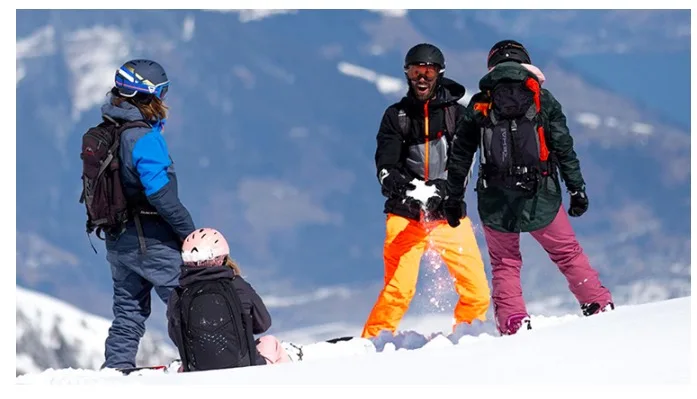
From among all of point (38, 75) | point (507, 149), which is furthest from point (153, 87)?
point (38, 75)

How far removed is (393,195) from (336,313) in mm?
74460

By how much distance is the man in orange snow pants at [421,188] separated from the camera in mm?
8195

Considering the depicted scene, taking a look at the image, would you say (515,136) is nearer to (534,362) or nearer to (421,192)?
(421,192)

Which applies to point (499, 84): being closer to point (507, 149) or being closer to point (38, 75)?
point (507, 149)

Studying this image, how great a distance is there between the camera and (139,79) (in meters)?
7.72

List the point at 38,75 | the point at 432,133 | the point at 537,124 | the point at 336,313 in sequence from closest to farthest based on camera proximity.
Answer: the point at 537,124
the point at 432,133
the point at 336,313
the point at 38,75

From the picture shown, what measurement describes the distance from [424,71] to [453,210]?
969 millimetres

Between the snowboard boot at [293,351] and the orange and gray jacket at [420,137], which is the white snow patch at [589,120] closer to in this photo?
the orange and gray jacket at [420,137]

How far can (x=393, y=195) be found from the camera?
8273mm

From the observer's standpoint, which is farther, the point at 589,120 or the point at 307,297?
the point at 589,120

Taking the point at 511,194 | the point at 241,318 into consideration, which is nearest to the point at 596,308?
the point at 511,194

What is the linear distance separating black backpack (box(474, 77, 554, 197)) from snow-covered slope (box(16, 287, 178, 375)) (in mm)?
10214

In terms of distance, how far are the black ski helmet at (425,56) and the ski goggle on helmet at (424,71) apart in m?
0.03

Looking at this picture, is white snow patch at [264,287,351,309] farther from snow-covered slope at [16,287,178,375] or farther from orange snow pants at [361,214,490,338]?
orange snow pants at [361,214,490,338]
